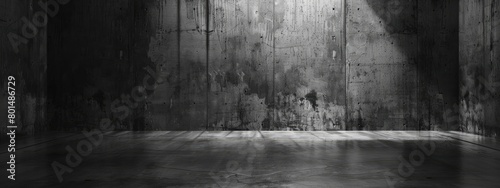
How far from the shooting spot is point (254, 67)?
7.10 meters

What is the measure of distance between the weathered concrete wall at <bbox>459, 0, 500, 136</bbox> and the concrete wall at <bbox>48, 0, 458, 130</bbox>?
14.6 inches

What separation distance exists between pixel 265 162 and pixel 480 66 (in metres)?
4.45

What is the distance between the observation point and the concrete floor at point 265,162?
288 centimetres

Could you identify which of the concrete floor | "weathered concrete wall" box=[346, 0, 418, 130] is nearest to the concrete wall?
"weathered concrete wall" box=[346, 0, 418, 130]

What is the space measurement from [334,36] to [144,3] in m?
3.38

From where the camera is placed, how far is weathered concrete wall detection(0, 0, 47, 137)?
5777 mm

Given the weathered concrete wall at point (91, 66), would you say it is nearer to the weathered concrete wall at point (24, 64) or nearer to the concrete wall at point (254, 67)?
the concrete wall at point (254, 67)

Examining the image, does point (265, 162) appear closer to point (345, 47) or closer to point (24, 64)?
point (345, 47)

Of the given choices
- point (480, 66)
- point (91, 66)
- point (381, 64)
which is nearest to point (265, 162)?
point (381, 64)

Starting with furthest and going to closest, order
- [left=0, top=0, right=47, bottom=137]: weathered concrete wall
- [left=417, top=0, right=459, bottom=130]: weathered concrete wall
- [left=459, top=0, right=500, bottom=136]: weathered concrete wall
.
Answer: [left=417, top=0, right=459, bottom=130]: weathered concrete wall
[left=459, top=0, right=500, bottom=136]: weathered concrete wall
[left=0, top=0, right=47, bottom=137]: weathered concrete wall

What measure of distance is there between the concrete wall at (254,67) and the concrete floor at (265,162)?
Answer: 125 centimetres

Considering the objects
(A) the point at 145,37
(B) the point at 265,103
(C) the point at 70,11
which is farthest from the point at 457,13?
(C) the point at 70,11

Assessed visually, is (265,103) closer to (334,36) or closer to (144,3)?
(334,36)

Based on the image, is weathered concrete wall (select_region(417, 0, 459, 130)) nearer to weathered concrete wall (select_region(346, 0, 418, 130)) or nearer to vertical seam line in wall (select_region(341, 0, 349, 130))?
weathered concrete wall (select_region(346, 0, 418, 130))
